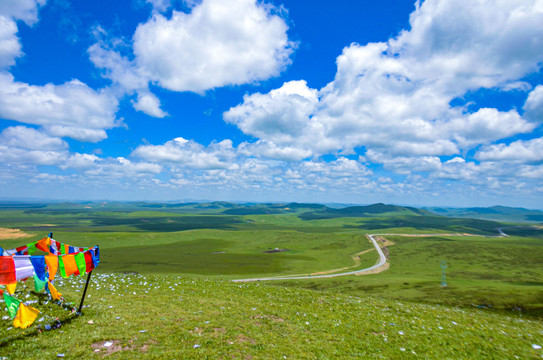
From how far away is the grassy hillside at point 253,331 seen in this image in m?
14.2

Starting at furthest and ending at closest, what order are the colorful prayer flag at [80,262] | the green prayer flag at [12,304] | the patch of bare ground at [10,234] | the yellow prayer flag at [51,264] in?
1. the patch of bare ground at [10,234]
2. the colorful prayer flag at [80,262]
3. the yellow prayer flag at [51,264]
4. the green prayer flag at [12,304]

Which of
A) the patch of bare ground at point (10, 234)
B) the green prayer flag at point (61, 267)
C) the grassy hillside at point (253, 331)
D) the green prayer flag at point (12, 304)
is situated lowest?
the patch of bare ground at point (10, 234)

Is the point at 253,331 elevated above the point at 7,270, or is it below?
below

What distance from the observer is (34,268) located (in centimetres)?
1420

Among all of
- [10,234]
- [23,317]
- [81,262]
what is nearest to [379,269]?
[81,262]

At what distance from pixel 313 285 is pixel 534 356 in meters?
46.7

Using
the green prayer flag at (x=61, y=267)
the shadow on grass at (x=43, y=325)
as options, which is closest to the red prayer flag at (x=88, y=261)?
the green prayer flag at (x=61, y=267)

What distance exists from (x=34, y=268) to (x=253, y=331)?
43.8 ft

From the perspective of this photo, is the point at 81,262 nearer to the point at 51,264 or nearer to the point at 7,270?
the point at 51,264

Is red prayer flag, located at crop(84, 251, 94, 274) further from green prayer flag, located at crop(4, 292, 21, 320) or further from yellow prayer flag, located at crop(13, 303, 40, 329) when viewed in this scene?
green prayer flag, located at crop(4, 292, 21, 320)

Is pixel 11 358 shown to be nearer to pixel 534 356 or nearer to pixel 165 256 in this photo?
pixel 534 356

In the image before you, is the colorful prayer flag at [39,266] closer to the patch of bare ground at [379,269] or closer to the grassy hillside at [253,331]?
the grassy hillside at [253,331]

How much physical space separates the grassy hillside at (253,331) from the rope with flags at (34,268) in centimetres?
192

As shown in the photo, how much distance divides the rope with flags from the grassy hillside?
192cm
